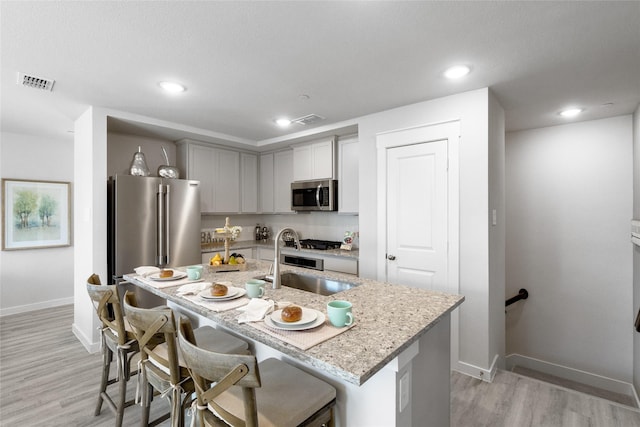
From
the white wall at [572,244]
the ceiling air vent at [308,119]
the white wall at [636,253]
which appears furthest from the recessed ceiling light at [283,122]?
the white wall at [636,253]

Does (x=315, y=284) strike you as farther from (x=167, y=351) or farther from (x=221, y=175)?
(x=221, y=175)

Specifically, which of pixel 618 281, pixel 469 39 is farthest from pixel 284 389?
pixel 618 281

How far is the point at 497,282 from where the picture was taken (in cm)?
273

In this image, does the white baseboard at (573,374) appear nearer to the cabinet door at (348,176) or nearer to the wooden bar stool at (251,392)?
the cabinet door at (348,176)

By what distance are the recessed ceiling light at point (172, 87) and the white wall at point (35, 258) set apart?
3.12m

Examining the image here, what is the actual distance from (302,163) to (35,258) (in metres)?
4.02

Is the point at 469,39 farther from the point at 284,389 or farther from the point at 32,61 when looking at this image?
the point at 32,61

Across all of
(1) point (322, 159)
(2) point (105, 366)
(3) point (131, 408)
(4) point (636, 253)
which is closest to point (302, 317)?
(2) point (105, 366)

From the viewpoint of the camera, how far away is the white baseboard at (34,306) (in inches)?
159

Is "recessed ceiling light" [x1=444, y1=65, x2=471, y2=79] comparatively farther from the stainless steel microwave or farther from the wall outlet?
the wall outlet

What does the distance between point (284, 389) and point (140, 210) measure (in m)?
2.74

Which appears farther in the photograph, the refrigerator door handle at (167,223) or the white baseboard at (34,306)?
the white baseboard at (34,306)

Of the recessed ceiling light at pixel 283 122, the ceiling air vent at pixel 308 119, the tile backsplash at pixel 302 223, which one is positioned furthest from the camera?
the tile backsplash at pixel 302 223

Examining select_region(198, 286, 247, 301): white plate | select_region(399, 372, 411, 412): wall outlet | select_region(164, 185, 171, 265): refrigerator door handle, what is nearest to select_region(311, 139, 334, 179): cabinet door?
select_region(164, 185, 171, 265): refrigerator door handle
